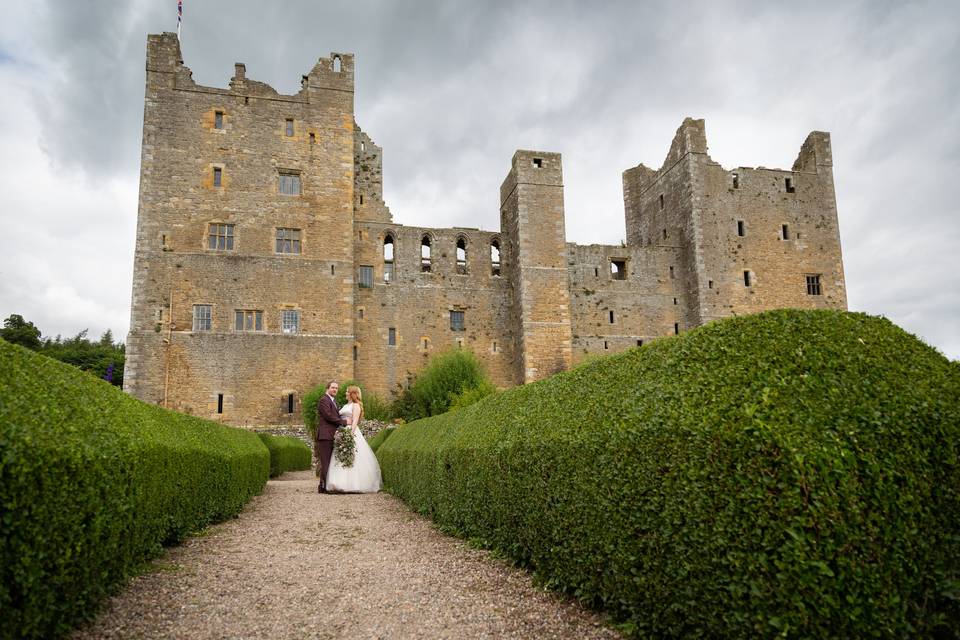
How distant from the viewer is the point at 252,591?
17.2 ft

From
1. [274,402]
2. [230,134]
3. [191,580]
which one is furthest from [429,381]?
[191,580]

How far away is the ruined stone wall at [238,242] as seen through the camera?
2939 cm

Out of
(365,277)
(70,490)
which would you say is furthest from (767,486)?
(365,277)

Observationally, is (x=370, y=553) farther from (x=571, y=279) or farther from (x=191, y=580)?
(x=571, y=279)

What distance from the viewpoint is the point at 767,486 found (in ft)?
9.96

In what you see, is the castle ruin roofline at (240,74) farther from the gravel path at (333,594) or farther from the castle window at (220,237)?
the gravel path at (333,594)

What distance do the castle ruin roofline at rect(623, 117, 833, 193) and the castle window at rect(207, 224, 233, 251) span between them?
80.1 ft

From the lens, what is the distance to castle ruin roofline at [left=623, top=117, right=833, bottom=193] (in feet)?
124

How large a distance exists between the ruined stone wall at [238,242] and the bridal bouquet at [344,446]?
1790 centimetres

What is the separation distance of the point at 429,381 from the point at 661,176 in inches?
775

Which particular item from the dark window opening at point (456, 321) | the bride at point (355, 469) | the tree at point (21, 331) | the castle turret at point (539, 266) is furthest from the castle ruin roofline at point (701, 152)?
the tree at point (21, 331)

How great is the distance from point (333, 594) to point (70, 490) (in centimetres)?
237

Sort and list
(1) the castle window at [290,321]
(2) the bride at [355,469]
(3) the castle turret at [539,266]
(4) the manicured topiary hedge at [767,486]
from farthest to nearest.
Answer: (3) the castle turret at [539,266]
(1) the castle window at [290,321]
(2) the bride at [355,469]
(4) the manicured topiary hedge at [767,486]

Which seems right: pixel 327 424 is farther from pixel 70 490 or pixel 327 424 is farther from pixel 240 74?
pixel 240 74
